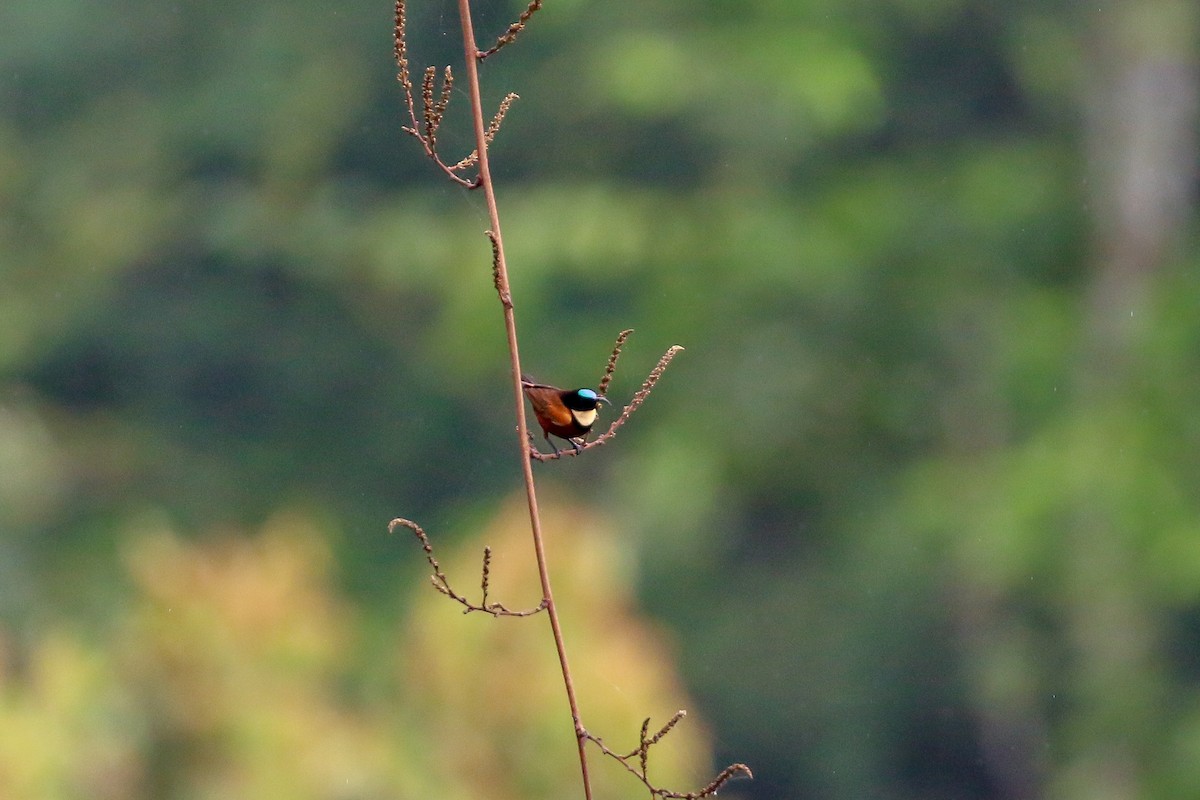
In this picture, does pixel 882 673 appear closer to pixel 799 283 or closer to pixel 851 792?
pixel 851 792

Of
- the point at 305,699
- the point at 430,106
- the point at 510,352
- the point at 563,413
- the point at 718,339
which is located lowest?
the point at 305,699

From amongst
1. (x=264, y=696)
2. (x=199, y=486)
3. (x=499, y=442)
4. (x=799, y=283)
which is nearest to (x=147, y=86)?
(x=199, y=486)

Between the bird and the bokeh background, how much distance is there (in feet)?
21.7

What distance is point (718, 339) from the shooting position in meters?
9.64

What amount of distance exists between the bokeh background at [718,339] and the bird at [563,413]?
6622 millimetres

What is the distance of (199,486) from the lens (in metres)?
11.0

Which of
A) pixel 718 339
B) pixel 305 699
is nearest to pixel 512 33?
pixel 305 699

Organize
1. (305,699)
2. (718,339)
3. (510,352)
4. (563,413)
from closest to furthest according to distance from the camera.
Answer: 1. (510,352)
2. (563,413)
3. (305,699)
4. (718,339)

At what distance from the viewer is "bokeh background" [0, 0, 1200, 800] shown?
9.00 m

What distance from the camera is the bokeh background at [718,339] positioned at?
29.5 ft

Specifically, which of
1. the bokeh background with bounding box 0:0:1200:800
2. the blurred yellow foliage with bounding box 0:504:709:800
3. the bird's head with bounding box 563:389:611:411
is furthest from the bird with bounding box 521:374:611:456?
the bokeh background with bounding box 0:0:1200:800

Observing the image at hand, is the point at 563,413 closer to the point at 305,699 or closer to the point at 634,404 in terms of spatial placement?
the point at 634,404

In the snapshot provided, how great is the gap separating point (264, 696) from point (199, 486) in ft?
21.0

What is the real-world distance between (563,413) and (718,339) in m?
8.43
